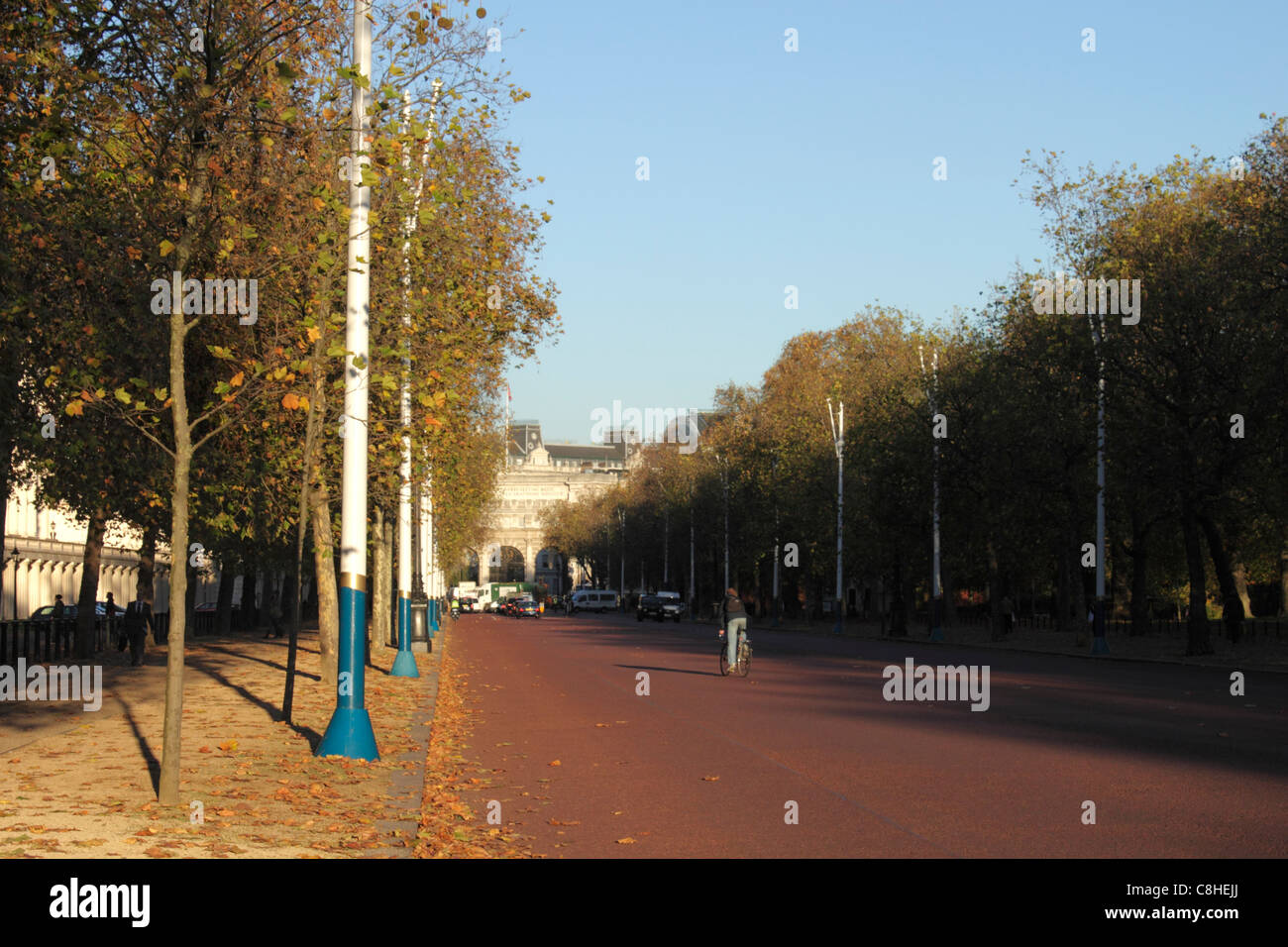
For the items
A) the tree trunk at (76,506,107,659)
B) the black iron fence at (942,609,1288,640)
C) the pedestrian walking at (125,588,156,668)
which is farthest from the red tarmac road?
the black iron fence at (942,609,1288,640)

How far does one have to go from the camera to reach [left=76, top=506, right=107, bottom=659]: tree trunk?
32312 mm

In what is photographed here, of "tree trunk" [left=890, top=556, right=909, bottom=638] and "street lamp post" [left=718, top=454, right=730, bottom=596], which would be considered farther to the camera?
→ "street lamp post" [left=718, top=454, right=730, bottom=596]

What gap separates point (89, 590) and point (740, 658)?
1469cm

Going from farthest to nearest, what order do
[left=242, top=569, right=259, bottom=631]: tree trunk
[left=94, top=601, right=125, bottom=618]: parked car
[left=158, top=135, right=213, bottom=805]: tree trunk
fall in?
[left=242, top=569, right=259, bottom=631]: tree trunk < [left=94, top=601, right=125, bottom=618]: parked car < [left=158, top=135, right=213, bottom=805]: tree trunk

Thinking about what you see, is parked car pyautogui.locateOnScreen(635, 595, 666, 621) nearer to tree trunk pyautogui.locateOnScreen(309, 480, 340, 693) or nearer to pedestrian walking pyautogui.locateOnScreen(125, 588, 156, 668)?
pedestrian walking pyautogui.locateOnScreen(125, 588, 156, 668)

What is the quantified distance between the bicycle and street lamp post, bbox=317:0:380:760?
15.4 metres

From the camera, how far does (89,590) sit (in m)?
32.8

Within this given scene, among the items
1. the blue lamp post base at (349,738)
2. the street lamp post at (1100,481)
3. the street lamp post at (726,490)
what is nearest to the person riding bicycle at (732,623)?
the blue lamp post base at (349,738)

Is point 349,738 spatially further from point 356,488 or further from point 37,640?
point 37,640

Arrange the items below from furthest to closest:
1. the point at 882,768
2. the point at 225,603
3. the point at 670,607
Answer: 1. the point at 670,607
2. the point at 225,603
3. the point at 882,768

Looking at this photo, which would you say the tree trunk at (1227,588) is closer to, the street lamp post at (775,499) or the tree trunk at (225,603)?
the tree trunk at (225,603)

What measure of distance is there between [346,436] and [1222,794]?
8398 mm

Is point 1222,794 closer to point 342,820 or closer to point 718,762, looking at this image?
point 718,762

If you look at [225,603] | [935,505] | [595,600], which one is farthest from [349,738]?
[595,600]
